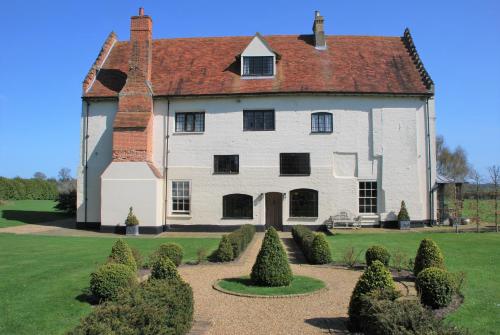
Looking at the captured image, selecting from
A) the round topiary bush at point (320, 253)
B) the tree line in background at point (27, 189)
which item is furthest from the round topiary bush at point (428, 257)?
the tree line in background at point (27, 189)

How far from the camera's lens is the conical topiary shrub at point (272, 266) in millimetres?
11664

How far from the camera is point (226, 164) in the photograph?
2758 centimetres

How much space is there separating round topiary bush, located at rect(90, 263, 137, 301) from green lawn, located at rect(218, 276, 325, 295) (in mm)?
2873

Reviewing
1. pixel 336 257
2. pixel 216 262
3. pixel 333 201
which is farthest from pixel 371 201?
pixel 216 262

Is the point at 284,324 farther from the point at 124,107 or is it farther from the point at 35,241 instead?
the point at 124,107

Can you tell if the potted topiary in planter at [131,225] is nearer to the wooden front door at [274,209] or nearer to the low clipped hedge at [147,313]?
the wooden front door at [274,209]

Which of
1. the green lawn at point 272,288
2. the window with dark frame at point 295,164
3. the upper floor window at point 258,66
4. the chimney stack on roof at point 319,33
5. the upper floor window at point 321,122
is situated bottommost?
the green lawn at point 272,288

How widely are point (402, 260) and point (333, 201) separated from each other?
12156 millimetres

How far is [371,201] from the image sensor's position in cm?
2717

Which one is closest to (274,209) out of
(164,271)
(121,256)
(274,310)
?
(121,256)

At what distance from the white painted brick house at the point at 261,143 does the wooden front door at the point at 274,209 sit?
6cm

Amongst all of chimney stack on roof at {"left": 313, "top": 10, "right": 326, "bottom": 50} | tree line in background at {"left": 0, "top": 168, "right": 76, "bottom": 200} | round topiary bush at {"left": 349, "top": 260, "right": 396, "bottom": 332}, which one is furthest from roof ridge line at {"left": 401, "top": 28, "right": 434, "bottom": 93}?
tree line in background at {"left": 0, "top": 168, "right": 76, "bottom": 200}

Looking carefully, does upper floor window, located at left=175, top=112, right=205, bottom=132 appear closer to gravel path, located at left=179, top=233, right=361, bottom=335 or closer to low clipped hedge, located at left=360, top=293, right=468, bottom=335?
gravel path, located at left=179, top=233, right=361, bottom=335

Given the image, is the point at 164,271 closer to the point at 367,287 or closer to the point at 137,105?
the point at 367,287
